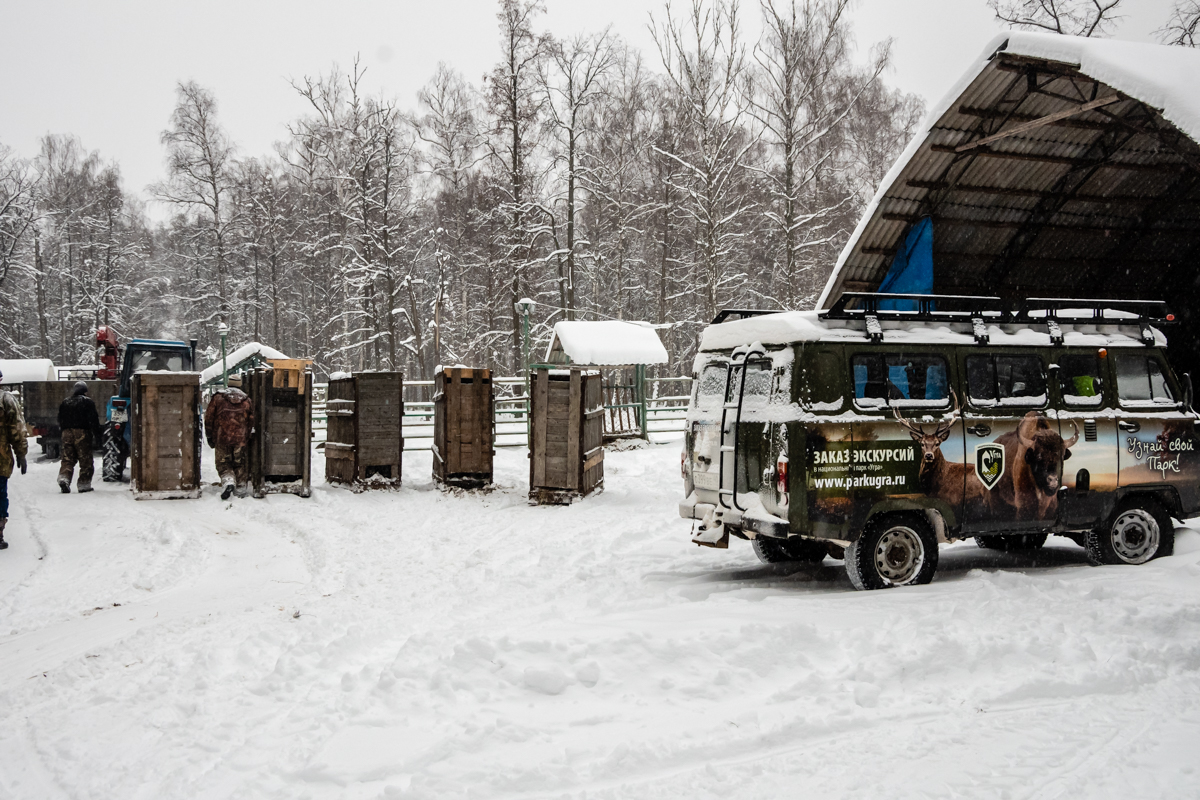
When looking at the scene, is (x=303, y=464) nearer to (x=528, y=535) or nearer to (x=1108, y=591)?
(x=528, y=535)

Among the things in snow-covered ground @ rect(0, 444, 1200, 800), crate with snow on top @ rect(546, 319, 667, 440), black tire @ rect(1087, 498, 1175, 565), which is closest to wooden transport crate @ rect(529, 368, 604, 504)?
snow-covered ground @ rect(0, 444, 1200, 800)

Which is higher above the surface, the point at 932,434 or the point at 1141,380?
the point at 1141,380

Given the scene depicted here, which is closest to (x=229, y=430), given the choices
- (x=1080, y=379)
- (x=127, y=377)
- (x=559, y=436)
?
(x=559, y=436)

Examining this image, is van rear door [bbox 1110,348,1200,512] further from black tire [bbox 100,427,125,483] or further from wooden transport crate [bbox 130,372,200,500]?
black tire [bbox 100,427,125,483]

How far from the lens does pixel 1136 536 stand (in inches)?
291

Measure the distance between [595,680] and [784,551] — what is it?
390 cm

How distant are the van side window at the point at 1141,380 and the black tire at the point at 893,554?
248 cm

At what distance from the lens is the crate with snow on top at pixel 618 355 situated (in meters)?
19.4

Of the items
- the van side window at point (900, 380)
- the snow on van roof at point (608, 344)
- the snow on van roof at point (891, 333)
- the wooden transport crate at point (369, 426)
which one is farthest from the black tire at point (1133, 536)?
the snow on van roof at point (608, 344)

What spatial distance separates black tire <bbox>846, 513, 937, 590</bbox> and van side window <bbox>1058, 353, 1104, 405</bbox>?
1.88 meters

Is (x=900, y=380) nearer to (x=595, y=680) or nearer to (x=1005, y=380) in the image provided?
(x=1005, y=380)

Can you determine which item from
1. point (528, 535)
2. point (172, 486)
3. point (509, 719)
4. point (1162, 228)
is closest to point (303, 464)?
point (172, 486)

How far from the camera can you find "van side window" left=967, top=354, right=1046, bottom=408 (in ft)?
22.4

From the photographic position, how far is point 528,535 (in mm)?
9391
